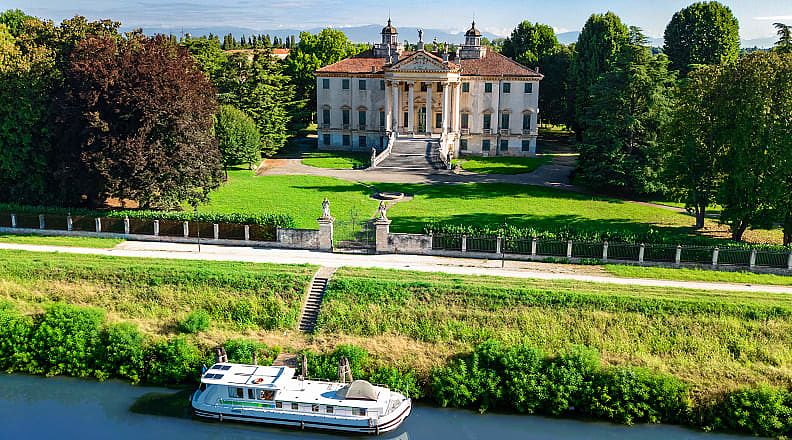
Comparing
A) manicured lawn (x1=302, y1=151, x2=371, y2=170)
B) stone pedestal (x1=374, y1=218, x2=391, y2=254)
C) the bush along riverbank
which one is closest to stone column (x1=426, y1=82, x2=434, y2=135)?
manicured lawn (x1=302, y1=151, x2=371, y2=170)

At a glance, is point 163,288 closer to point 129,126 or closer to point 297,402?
point 297,402

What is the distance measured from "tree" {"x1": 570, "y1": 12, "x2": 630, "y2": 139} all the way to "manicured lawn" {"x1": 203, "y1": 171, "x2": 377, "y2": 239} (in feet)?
93.0

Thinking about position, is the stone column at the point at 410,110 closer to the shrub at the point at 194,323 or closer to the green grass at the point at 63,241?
the green grass at the point at 63,241

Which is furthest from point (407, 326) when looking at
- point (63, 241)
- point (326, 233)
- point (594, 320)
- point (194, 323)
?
point (63, 241)

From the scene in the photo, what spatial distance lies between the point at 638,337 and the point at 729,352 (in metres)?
3.43

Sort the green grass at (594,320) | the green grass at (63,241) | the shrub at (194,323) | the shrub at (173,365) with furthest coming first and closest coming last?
1. the green grass at (63,241)
2. the shrub at (194,323)
3. the shrub at (173,365)
4. the green grass at (594,320)

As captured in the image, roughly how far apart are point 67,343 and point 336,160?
38992 millimetres

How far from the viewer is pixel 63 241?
39875 mm

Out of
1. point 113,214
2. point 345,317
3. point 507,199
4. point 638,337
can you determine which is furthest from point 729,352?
point 113,214

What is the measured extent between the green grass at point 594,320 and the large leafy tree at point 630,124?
21005mm

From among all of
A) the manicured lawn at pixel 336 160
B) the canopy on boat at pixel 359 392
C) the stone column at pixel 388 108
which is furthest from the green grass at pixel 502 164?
the canopy on boat at pixel 359 392

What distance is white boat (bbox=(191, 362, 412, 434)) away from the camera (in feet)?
84.2

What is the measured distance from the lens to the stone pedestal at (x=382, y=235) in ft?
121

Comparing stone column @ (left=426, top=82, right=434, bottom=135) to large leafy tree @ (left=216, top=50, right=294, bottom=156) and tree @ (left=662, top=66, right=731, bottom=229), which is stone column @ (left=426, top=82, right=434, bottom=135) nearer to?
large leafy tree @ (left=216, top=50, right=294, bottom=156)
